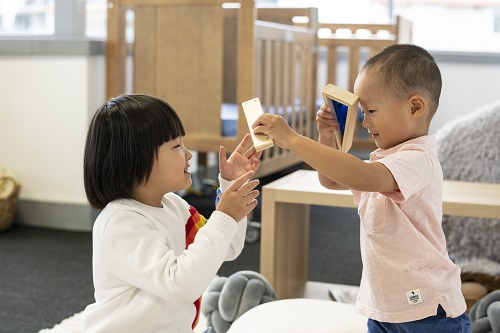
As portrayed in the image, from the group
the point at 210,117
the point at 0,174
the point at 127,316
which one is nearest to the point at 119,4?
the point at 210,117

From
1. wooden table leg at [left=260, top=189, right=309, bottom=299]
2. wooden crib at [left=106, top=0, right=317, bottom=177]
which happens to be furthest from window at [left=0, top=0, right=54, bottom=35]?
wooden table leg at [left=260, top=189, right=309, bottom=299]

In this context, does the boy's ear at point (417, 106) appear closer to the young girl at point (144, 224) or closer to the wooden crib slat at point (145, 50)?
the young girl at point (144, 224)

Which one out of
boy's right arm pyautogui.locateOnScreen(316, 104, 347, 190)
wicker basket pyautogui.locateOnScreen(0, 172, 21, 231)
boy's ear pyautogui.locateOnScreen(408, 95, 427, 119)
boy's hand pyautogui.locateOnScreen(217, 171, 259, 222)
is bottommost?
wicker basket pyautogui.locateOnScreen(0, 172, 21, 231)

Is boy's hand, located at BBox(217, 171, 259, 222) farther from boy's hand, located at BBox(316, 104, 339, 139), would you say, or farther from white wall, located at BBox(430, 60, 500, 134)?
white wall, located at BBox(430, 60, 500, 134)

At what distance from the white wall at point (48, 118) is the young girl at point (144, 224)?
1736mm

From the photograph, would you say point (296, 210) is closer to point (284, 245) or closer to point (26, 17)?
point (284, 245)

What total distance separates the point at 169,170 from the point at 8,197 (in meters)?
1.82

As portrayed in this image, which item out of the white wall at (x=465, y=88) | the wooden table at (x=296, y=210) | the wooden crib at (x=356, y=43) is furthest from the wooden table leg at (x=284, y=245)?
the white wall at (x=465, y=88)

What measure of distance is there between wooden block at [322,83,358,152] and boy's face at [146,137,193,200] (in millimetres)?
241

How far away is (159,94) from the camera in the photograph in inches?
109

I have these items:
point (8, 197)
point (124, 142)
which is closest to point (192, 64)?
point (8, 197)

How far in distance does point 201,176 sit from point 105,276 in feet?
8.66

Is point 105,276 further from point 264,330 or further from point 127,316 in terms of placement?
point 264,330

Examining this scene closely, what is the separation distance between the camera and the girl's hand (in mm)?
1211
